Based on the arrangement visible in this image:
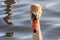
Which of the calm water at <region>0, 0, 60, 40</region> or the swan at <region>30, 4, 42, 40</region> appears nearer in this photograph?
the swan at <region>30, 4, 42, 40</region>

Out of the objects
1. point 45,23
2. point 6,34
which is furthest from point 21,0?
point 6,34

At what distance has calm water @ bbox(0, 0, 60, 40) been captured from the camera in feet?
27.0

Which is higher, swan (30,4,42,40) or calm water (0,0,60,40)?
calm water (0,0,60,40)

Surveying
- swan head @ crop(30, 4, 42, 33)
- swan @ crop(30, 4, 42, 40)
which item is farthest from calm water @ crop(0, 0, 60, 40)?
swan head @ crop(30, 4, 42, 33)

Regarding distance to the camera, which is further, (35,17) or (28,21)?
(28,21)

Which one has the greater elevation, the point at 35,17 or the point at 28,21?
the point at 28,21

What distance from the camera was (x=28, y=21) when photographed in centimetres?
914

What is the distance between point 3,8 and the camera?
1009 centimetres

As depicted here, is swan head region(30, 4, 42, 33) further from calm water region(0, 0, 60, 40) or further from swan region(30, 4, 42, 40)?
calm water region(0, 0, 60, 40)

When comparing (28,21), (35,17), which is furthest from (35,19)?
(28,21)

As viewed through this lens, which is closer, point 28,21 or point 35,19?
point 35,19

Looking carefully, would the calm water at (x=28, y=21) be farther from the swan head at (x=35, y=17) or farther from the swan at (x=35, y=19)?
the swan head at (x=35, y=17)

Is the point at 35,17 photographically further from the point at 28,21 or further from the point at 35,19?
the point at 28,21

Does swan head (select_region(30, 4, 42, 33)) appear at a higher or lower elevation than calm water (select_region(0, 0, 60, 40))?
lower
